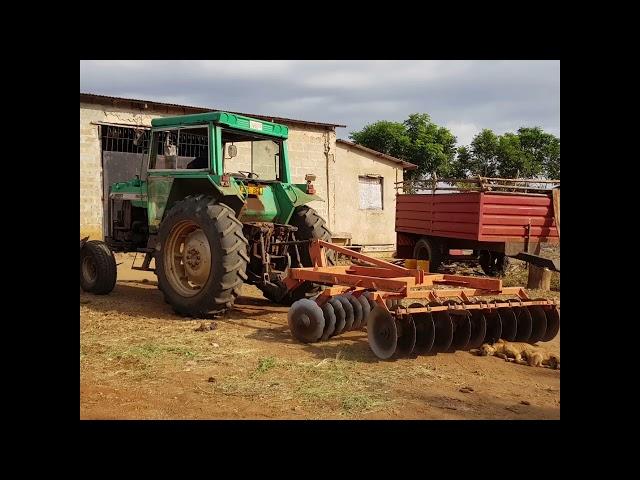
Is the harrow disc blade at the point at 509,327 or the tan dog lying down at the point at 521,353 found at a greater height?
the harrow disc blade at the point at 509,327

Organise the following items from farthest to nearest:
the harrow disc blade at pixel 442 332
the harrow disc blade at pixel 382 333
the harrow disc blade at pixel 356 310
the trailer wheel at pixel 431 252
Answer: the trailer wheel at pixel 431 252 → the harrow disc blade at pixel 356 310 → the harrow disc blade at pixel 442 332 → the harrow disc blade at pixel 382 333


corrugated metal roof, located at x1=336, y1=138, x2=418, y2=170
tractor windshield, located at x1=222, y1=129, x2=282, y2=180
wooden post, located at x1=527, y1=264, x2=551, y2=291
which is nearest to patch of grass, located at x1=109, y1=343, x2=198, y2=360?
tractor windshield, located at x1=222, y1=129, x2=282, y2=180

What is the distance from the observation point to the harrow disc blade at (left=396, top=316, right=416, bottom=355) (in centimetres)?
503

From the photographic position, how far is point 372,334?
5.12 metres

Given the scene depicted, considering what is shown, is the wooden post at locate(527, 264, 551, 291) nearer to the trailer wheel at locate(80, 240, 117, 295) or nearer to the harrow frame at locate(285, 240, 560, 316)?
the harrow frame at locate(285, 240, 560, 316)

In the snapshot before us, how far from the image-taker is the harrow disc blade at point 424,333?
16.7ft

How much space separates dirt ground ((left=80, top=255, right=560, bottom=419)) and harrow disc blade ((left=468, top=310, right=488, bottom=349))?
21 centimetres

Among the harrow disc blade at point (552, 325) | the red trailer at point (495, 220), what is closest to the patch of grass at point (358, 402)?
the harrow disc blade at point (552, 325)

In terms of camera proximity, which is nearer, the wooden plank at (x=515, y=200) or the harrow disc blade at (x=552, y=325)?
the harrow disc blade at (x=552, y=325)

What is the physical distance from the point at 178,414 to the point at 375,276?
3.13 meters

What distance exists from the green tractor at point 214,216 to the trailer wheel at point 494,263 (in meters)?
4.40

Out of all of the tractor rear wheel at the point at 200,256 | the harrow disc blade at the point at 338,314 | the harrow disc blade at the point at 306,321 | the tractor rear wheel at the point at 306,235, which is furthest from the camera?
the tractor rear wheel at the point at 306,235


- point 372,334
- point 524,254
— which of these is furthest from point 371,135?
point 372,334

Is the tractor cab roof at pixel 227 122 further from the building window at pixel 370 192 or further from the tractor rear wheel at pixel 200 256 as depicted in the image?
the building window at pixel 370 192
